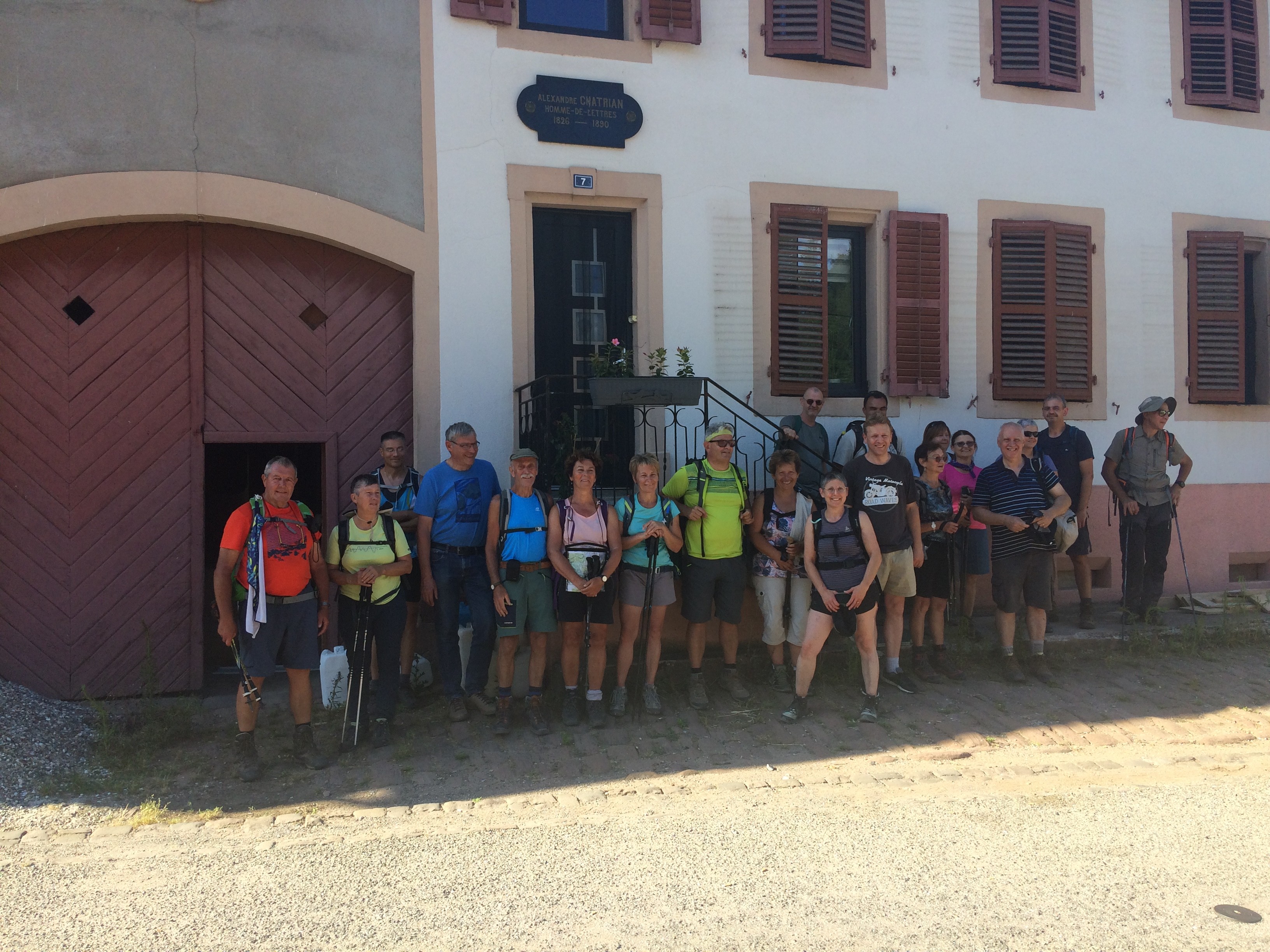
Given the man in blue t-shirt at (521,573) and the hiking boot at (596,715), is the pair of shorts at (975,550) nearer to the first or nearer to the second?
the hiking boot at (596,715)

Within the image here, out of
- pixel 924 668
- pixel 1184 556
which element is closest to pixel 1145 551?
pixel 1184 556

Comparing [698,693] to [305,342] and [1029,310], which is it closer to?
[305,342]

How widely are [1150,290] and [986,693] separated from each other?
15.4 ft

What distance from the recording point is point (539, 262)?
7867 mm

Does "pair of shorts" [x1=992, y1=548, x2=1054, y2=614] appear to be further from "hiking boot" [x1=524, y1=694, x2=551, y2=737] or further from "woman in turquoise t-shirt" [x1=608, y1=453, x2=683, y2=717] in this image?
"hiking boot" [x1=524, y1=694, x2=551, y2=737]

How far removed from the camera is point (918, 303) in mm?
8531

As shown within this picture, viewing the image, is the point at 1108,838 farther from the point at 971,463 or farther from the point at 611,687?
the point at 971,463

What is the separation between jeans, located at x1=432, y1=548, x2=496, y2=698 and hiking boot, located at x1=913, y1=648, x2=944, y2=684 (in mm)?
3048

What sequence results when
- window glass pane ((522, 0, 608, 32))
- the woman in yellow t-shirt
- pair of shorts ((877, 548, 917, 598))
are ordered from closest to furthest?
the woman in yellow t-shirt < pair of shorts ((877, 548, 917, 598)) < window glass pane ((522, 0, 608, 32))

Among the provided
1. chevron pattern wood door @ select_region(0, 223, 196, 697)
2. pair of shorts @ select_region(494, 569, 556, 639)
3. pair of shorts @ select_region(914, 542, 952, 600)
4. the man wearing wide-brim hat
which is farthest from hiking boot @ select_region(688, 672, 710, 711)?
the man wearing wide-brim hat

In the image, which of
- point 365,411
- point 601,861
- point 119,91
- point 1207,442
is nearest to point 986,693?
point 601,861

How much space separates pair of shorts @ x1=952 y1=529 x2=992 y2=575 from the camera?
25.0 feet

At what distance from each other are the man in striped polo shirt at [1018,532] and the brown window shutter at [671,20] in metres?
3.97

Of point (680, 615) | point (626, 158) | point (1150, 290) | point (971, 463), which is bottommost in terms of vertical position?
point (680, 615)
